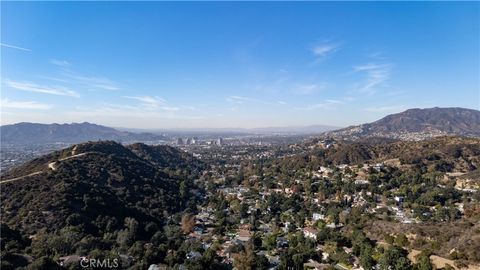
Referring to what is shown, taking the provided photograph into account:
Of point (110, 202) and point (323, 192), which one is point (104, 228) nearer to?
point (110, 202)

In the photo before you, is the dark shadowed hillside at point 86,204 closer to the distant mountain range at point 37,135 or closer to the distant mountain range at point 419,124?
the distant mountain range at point 419,124

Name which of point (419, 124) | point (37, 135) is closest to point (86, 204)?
point (419, 124)

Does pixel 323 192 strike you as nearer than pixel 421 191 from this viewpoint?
No

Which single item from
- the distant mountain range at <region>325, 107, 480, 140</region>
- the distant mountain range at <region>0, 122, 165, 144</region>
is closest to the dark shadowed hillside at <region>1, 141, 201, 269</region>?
the distant mountain range at <region>325, 107, 480, 140</region>

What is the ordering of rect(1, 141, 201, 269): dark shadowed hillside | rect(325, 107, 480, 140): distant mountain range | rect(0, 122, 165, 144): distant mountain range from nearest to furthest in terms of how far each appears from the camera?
1. rect(1, 141, 201, 269): dark shadowed hillside
2. rect(325, 107, 480, 140): distant mountain range
3. rect(0, 122, 165, 144): distant mountain range

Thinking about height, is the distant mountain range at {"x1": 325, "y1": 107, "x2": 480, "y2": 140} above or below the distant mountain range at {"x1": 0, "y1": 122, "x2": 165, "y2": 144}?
above

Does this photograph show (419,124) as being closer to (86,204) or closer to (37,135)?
(86,204)

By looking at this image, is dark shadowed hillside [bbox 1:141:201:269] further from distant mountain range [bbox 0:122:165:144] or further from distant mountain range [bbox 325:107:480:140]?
distant mountain range [bbox 0:122:165:144]

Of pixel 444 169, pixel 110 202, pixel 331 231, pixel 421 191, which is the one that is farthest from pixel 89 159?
pixel 444 169
